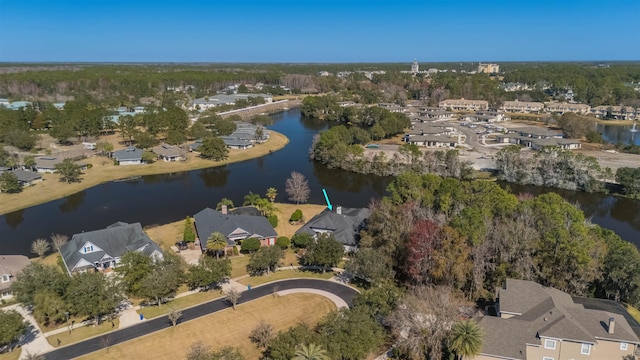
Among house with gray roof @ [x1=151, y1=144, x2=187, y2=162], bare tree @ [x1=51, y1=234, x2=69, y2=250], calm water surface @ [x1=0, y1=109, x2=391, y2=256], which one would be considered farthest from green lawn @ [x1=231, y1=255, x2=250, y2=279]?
house with gray roof @ [x1=151, y1=144, x2=187, y2=162]

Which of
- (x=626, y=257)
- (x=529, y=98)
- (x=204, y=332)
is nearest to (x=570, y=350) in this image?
(x=626, y=257)

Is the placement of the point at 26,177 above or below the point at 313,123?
below

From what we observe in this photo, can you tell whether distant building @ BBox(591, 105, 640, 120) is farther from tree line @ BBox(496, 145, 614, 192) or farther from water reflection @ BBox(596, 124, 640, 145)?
tree line @ BBox(496, 145, 614, 192)

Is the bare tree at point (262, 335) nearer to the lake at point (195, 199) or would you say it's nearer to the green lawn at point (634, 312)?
the green lawn at point (634, 312)

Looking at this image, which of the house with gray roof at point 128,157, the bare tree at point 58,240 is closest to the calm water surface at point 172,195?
the bare tree at point 58,240

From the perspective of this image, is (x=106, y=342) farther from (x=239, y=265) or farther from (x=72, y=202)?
(x=72, y=202)

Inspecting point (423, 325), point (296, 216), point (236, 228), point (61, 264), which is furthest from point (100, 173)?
point (423, 325)
